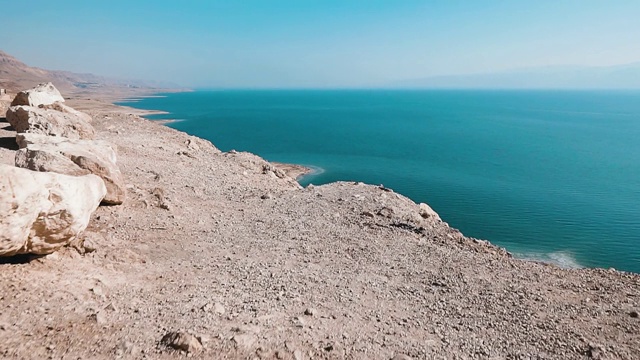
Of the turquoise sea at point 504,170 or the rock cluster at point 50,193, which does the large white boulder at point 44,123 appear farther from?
the turquoise sea at point 504,170

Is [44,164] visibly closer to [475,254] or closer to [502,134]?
[475,254]

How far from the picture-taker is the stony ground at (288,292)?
975 centimetres

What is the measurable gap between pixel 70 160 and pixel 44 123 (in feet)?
37.4

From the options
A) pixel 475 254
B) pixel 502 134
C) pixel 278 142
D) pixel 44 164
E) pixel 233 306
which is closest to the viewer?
pixel 233 306

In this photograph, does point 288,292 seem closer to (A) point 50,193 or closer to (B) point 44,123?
(A) point 50,193

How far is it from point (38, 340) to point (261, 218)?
12242 millimetres

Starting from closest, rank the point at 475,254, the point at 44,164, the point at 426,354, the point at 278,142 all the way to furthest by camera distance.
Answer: the point at 426,354 → the point at 44,164 → the point at 475,254 → the point at 278,142

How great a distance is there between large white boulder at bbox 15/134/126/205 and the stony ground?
3.79 feet

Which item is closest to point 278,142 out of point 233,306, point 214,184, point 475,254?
point 214,184

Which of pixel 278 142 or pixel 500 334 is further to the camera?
pixel 278 142

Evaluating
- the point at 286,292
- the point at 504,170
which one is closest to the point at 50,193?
the point at 286,292

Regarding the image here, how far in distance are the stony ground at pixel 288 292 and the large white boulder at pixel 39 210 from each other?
0.74 meters

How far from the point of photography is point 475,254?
1881 cm

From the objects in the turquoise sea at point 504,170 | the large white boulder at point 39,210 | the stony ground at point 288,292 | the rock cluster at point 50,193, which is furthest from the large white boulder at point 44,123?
the turquoise sea at point 504,170
